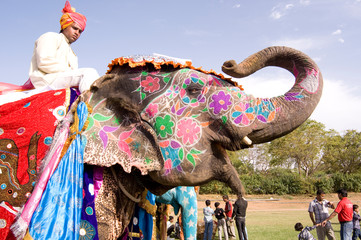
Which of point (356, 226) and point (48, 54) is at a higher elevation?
point (48, 54)

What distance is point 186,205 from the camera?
616 cm

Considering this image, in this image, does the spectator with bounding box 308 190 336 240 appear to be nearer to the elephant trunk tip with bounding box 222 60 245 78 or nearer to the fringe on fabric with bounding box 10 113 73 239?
the elephant trunk tip with bounding box 222 60 245 78

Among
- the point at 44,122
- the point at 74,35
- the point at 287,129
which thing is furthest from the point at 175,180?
the point at 74,35

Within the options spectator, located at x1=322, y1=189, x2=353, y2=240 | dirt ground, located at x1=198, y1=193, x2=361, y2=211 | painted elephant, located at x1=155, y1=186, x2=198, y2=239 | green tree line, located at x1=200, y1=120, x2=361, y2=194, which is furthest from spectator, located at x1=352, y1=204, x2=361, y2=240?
green tree line, located at x1=200, y1=120, x2=361, y2=194

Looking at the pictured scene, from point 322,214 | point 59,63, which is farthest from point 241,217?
point 59,63

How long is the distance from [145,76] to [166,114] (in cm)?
38

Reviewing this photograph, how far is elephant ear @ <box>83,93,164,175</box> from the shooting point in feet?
8.52

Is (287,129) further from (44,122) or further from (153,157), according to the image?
(44,122)

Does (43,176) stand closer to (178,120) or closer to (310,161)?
(178,120)

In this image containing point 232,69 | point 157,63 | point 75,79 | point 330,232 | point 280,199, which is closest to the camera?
point 232,69

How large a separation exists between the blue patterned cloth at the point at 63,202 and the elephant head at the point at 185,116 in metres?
0.13

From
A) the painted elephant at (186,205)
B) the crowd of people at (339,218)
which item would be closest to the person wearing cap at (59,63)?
the painted elephant at (186,205)

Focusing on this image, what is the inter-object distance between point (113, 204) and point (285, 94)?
5.00ft

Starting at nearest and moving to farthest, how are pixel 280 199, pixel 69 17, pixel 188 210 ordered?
pixel 69 17 < pixel 188 210 < pixel 280 199
